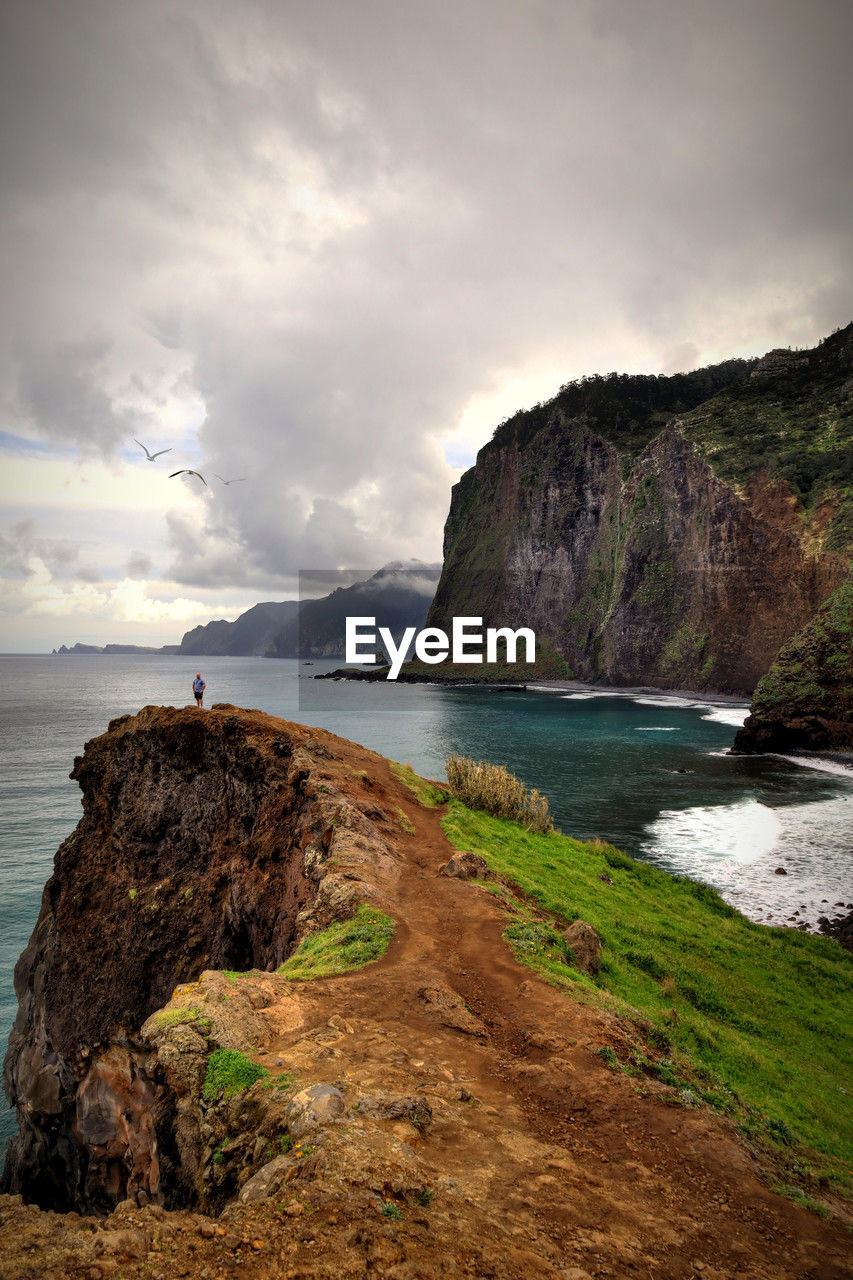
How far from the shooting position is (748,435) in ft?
292

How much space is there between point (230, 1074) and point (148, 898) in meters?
10.1

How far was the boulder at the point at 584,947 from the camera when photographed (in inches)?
396

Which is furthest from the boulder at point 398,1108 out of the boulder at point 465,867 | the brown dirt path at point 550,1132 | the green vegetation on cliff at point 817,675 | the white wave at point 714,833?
the green vegetation on cliff at point 817,675

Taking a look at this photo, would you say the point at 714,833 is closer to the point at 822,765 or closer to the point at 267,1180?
the point at 822,765

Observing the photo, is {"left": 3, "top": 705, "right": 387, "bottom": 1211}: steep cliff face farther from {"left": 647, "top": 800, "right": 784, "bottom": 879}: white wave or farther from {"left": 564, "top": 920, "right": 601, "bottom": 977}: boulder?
{"left": 647, "top": 800, "right": 784, "bottom": 879}: white wave

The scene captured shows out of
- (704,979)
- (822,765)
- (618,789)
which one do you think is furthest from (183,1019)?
(822,765)

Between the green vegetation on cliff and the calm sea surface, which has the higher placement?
the green vegetation on cliff

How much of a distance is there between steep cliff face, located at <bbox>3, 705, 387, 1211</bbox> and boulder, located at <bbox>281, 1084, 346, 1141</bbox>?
4.82 meters

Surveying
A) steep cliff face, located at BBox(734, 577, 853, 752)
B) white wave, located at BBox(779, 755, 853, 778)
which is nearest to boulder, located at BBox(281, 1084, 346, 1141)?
white wave, located at BBox(779, 755, 853, 778)


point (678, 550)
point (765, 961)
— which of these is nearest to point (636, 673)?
point (678, 550)

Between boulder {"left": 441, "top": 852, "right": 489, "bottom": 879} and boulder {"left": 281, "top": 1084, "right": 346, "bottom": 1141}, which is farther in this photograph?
boulder {"left": 441, "top": 852, "right": 489, "bottom": 879}

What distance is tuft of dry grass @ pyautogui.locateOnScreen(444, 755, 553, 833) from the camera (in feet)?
66.6

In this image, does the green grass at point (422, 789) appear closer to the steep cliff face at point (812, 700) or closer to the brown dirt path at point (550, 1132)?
the brown dirt path at point (550, 1132)

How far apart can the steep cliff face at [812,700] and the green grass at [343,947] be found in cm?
4418
